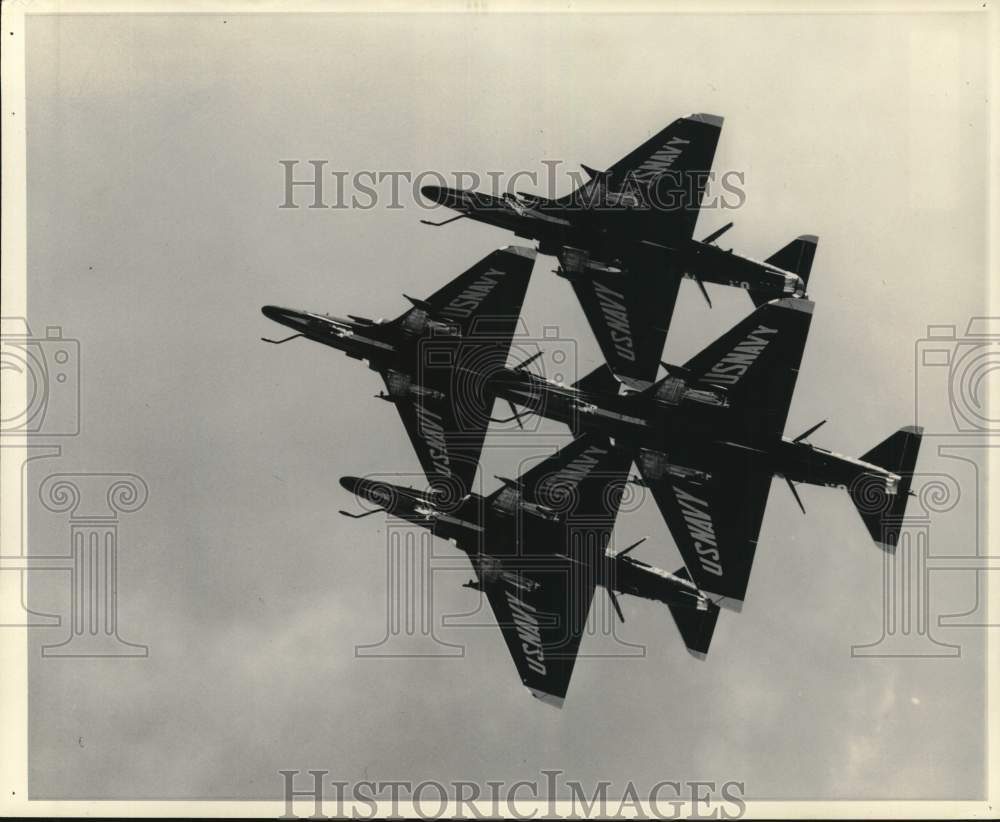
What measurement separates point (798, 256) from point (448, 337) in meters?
10.9

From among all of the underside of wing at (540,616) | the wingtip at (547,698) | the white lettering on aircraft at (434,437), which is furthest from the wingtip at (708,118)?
the wingtip at (547,698)

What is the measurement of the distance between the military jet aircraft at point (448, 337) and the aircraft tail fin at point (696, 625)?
7.56 meters

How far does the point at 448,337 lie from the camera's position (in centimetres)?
4656

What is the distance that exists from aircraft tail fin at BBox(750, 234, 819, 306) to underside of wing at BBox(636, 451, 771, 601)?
564cm

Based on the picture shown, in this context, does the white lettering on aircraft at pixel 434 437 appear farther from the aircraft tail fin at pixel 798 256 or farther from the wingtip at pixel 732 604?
the aircraft tail fin at pixel 798 256

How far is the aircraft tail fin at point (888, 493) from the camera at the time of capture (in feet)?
148

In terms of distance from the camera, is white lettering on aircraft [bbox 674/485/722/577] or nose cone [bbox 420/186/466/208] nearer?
nose cone [bbox 420/186/466/208]

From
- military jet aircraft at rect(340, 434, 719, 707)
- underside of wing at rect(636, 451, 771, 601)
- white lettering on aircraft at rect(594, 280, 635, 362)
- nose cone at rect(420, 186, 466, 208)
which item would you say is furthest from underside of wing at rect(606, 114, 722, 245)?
underside of wing at rect(636, 451, 771, 601)

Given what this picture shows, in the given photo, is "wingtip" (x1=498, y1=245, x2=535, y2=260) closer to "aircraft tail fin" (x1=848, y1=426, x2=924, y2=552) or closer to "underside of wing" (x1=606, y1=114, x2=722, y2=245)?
"underside of wing" (x1=606, y1=114, x2=722, y2=245)

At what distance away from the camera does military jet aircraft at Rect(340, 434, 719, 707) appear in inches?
1833

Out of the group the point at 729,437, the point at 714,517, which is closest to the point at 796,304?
the point at 729,437

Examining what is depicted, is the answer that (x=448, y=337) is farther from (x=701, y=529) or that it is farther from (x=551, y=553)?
(x=701, y=529)

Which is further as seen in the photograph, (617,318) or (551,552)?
(551,552)

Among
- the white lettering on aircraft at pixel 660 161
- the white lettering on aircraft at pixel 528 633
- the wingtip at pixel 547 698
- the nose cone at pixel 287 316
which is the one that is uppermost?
the white lettering on aircraft at pixel 660 161
